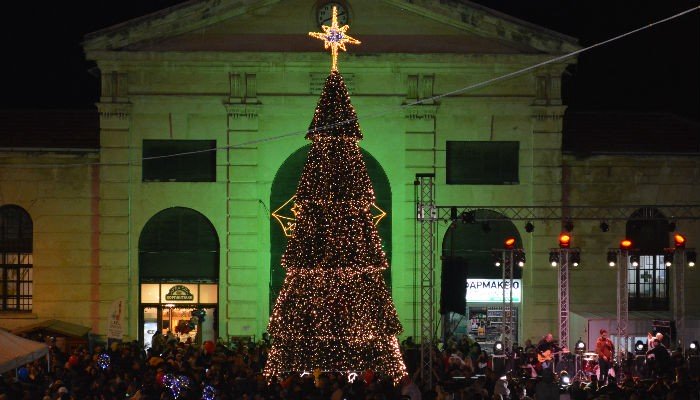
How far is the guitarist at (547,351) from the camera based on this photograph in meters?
33.4

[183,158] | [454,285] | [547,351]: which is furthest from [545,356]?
[183,158]

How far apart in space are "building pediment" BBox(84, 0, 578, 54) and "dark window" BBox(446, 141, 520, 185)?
2867 millimetres

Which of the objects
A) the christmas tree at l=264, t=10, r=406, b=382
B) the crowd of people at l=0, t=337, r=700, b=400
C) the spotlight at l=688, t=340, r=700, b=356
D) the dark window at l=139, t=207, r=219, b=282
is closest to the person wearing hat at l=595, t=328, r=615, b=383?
the crowd of people at l=0, t=337, r=700, b=400

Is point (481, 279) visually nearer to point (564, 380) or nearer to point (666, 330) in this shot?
point (666, 330)

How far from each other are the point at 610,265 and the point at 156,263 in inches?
531

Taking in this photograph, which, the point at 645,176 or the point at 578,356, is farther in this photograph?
the point at 645,176

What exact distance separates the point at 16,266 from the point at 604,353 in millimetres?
17655

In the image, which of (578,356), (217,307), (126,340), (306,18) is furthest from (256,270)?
(578,356)

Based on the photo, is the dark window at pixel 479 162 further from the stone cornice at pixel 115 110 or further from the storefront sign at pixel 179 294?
the stone cornice at pixel 115 110

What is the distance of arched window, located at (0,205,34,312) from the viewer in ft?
125

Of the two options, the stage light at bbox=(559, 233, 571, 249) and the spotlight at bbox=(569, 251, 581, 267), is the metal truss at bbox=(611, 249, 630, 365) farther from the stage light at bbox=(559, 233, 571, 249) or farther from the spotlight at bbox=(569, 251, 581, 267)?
the stage light at bbox=(559, 233, 571, 249)

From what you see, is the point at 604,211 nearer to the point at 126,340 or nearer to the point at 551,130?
the point at 551,130

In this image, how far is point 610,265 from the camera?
35750mm

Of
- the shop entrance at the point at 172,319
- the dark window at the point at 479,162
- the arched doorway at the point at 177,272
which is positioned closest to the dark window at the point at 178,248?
the arched doorway at the point at 177,272
